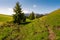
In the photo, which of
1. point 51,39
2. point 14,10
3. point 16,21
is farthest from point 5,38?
point 14,10

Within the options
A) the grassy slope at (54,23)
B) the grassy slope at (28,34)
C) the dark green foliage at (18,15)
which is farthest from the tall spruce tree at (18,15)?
the grassy slope at (28,34)

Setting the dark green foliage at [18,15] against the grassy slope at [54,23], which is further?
the dark green foliage at [18,15]

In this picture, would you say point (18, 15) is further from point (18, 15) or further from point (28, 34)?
point (28, 34)

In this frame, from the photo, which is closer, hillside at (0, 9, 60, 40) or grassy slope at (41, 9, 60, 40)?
hillside at (0, 9, 60, 40)

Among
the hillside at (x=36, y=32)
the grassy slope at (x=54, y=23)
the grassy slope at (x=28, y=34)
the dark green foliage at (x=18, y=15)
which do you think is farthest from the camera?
the dark green foliage at (x=18, y=15)

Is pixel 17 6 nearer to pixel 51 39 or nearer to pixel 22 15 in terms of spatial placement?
pixel 22 15

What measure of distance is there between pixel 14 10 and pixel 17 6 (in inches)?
97.1

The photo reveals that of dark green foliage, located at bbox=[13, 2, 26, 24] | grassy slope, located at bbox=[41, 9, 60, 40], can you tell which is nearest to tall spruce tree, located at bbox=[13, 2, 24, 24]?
dark green foliage, located at bbox=[13, 2, 26, 24]

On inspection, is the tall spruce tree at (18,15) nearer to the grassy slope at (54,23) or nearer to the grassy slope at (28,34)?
the grassy slope at (54,23)

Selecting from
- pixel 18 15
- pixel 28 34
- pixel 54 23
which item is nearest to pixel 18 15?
pixel 18 15

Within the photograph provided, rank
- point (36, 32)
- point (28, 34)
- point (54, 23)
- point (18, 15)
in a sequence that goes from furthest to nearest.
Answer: point (18, 15)
point (54, 23)
point (36, 32)
point (28, 34)

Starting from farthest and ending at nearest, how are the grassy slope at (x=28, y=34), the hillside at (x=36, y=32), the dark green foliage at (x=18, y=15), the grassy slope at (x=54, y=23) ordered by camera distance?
the dark green foliage at (x=18, y=15) → the grassy slope at (x=54, y=23) → the grassy slope at (x=28, y=34) → the hillside at (x=36, y=32)

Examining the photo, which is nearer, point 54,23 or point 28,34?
point 28,34

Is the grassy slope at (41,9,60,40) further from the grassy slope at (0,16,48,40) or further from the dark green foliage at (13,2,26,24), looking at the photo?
the dark green foliage at (13,2,26,24)
